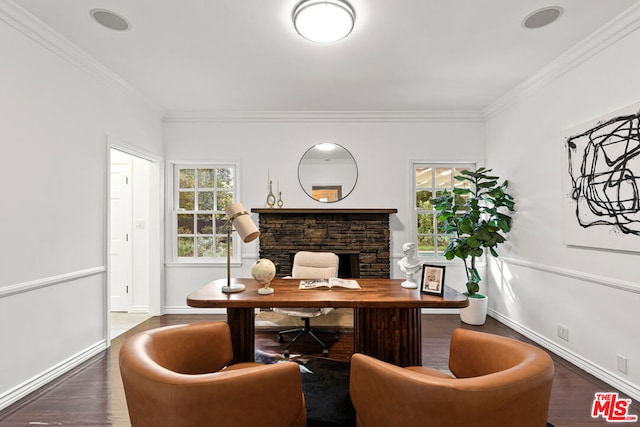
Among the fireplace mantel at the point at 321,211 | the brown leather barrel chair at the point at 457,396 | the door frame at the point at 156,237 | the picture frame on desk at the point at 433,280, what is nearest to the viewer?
the brown leather barrel chair at the point at 457,396

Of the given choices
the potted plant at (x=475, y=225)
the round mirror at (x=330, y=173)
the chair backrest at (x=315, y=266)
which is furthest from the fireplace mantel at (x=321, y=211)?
the chair backrest at (x=315, y=266)

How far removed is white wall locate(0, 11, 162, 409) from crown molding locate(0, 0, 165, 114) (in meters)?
0.01

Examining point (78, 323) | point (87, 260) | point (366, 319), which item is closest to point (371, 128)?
point (366, 319)

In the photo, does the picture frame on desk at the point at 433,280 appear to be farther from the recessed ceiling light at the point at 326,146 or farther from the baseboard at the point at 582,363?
the recessed ceiling light at the point at 326,146

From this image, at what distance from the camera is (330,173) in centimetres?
425

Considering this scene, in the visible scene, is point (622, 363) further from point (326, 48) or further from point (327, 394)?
point (326, 48)

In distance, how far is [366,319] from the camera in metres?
1.96

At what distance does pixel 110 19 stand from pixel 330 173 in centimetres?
273

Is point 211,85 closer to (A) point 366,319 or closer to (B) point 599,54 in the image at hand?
(A) point 366,319

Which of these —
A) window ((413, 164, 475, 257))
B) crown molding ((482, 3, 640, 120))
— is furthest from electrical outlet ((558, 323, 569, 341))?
crown molding ((482, 3, 640, 120))

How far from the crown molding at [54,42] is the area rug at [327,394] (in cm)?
315

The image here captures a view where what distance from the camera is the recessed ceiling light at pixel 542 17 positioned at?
2.18 metres

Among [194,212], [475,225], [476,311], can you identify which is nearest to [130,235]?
[194,212]

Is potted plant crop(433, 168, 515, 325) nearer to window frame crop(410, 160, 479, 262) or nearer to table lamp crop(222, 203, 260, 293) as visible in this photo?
window frame crop(410, 160, 479, 262)
